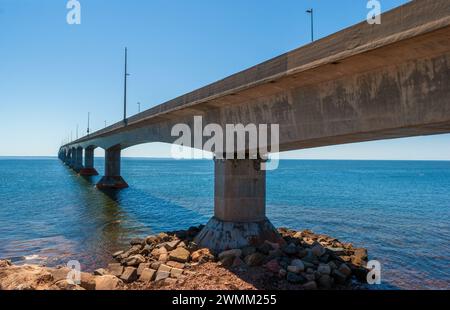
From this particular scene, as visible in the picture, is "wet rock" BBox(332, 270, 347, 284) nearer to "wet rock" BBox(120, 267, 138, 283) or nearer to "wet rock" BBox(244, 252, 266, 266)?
"wet rock" BBox(244, 252, 266, 266)

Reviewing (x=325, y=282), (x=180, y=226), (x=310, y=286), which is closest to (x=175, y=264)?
(x=310, y=286)

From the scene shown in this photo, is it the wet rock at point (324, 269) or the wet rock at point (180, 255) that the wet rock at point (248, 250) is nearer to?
the wet rock at point (180, 255)

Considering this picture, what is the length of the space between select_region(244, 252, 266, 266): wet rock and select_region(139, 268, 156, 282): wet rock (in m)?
3.87

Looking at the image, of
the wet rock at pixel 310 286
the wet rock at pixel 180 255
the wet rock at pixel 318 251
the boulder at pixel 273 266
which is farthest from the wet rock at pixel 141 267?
the wet rock at pixel 318 251

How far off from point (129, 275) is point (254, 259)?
5.01 metres

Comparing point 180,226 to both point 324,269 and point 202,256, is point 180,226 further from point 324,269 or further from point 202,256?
point 324,269

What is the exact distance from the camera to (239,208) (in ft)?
55.2

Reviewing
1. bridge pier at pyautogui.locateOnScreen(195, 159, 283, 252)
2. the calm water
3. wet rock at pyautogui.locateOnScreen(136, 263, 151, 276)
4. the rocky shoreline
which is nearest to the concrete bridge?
bridge pier at pyautogui.locateOnScreen(195, 159, 283, 252)

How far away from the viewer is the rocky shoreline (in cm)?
1158

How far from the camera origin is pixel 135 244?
60.8 ft

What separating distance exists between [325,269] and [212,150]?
8.28 meters

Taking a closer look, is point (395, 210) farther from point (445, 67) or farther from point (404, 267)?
point (445, 67)

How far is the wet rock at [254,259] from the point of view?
13938 mm
